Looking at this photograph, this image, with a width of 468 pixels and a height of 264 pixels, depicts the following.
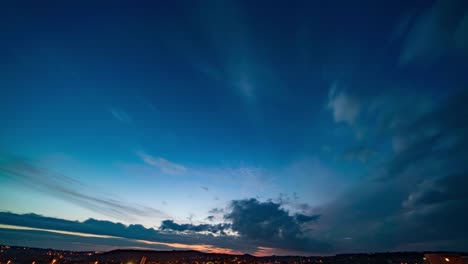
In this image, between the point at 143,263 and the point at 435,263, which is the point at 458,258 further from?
the point at 143,263

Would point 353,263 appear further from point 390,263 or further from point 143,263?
point 143,263

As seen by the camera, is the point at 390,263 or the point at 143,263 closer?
the point at 143,263

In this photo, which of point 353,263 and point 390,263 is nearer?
point 390,263

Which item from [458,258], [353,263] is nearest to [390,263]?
[353,263]

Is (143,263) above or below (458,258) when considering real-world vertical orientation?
below

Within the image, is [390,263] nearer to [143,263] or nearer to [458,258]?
[458,258]

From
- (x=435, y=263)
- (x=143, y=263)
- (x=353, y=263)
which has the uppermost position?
(x=353, y=263)

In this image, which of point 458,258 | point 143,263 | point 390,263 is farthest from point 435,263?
point 390,263

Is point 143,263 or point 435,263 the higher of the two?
point 435,263

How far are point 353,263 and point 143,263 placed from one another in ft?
659

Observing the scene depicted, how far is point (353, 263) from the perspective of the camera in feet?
628

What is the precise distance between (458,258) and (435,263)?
3476 mm

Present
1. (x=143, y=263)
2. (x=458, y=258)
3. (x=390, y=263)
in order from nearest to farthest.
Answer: (x=458, y=258) < (x=143, y=263) < (x=390, y=263)

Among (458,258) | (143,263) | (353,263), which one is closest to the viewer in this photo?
(458,258)
